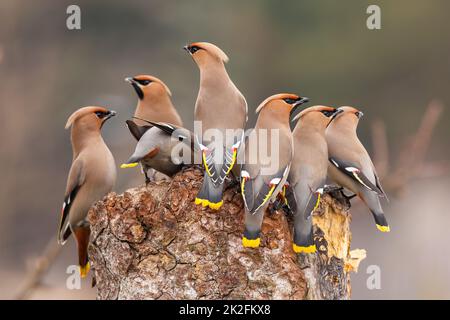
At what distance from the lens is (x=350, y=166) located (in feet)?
15.2

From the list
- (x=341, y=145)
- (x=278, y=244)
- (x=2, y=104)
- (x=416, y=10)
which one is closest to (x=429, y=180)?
(x=416, y=10)

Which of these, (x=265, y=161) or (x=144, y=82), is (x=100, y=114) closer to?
(x=144, y=82)

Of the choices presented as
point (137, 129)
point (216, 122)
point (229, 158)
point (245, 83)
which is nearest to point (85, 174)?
point (137, 129)

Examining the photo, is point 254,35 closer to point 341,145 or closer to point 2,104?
point 2,104

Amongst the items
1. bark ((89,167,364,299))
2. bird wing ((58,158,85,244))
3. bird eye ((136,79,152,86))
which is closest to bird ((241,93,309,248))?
bark ((89,167,364,299))

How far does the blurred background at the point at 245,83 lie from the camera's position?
913 centimetres

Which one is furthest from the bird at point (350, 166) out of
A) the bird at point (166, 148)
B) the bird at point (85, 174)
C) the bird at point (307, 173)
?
the bird at point (85, 174)

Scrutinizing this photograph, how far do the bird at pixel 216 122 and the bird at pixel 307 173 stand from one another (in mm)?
310

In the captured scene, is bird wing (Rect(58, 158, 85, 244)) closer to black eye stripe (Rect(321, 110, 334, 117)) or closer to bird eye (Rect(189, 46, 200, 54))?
bird eye (Rect(189, 46, 200, 54))

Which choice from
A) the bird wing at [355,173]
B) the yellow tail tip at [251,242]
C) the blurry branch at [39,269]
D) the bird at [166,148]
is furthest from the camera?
the blurry branch at [39,269]

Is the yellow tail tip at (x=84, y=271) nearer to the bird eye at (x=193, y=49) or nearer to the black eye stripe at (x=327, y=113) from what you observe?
the bird eye at (x=193, y=49)

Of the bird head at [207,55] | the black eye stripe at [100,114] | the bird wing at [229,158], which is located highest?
the bird head at [207,55]

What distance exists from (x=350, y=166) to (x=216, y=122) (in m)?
0.83

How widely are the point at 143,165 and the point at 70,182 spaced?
0.52m
